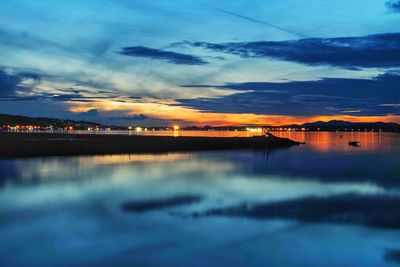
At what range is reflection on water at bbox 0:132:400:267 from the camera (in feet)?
38.1

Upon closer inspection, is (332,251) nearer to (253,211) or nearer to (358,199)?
(253,211)

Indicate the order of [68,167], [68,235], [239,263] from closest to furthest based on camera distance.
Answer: [239,263], [68,235], [68,167]

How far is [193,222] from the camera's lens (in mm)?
15773

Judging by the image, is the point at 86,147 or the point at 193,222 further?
the point at 86,147

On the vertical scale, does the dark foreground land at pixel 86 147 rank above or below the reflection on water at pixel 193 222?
above

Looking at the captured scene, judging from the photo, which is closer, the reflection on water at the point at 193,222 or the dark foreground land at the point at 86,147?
the reflection on water at the point at 193,222

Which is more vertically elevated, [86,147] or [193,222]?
[86,147]

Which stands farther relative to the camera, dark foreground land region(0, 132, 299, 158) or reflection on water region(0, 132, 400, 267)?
dark foreground land region(0, 132, 299, 158)

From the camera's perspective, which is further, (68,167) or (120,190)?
(68,167)

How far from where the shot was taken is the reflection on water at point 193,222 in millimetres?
11598

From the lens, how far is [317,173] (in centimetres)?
3791

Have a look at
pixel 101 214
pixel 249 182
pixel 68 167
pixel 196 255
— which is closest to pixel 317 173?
pixel 249 182

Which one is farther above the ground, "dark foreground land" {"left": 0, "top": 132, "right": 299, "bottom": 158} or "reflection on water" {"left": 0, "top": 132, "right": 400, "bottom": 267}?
"dark foreground land" {"left": 0, "top": 132, "right": 299, "bottom": 158}

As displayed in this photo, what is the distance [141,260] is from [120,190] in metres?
14.0
